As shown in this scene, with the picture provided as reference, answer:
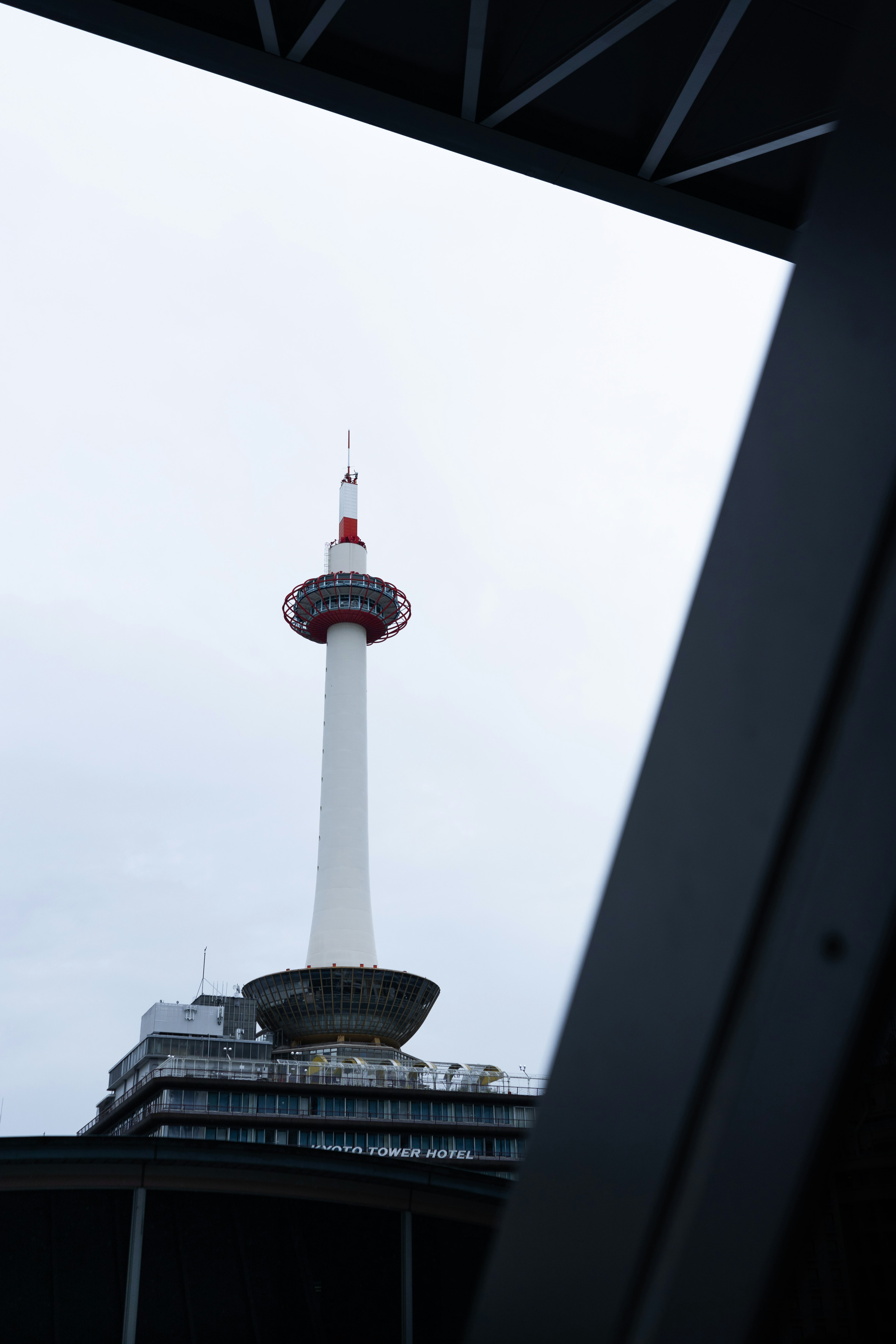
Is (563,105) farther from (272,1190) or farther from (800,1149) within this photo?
(272,1190)

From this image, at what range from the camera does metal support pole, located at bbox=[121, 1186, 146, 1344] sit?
13367 mm

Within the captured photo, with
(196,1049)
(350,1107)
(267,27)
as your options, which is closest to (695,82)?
(267,27)

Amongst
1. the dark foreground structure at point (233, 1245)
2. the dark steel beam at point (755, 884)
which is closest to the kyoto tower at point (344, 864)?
the dark foreground structure at point (233, 1245)

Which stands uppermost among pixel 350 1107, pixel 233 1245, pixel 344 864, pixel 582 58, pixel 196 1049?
pixel 344 864

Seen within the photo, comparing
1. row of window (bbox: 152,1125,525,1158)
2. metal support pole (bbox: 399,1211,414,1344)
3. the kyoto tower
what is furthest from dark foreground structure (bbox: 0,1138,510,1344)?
the kyoto tower

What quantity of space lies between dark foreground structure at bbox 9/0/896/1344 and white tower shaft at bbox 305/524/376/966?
75.7 m

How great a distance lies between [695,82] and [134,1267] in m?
14.9

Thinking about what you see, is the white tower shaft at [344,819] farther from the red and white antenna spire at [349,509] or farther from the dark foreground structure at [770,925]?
the dark foreground structure at [770,925]

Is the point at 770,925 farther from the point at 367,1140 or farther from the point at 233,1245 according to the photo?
the point at 367,1140

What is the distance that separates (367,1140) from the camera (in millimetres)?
58969

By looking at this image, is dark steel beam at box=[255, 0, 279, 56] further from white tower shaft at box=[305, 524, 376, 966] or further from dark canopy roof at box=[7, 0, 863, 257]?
white tower shaft at box=[305, 524, 376, 966]

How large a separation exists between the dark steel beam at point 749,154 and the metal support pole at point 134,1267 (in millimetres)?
14269

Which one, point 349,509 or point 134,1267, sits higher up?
point 349,509

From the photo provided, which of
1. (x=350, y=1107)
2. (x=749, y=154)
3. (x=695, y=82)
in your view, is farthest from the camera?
(x=350, y=1107)
